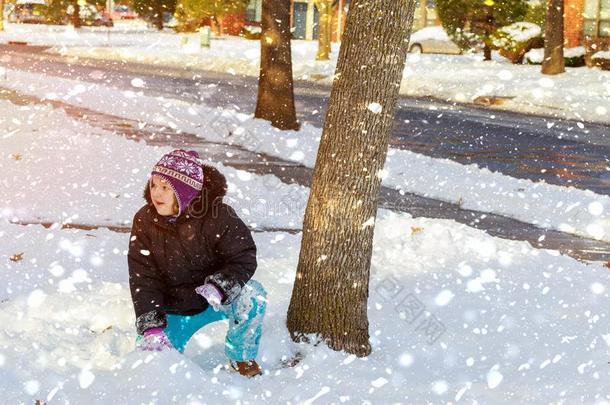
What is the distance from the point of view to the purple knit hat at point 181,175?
4578 mm

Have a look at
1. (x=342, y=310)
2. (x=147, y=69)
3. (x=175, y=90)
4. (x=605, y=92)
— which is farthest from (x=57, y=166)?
(x=147, y=69)

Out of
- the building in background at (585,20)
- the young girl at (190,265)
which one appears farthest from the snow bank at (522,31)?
the young girl at (190,265)

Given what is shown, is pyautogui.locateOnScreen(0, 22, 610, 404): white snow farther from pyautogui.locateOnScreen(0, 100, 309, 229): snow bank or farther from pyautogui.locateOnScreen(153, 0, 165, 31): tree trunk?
pyautogui.locateOnScreen(153, 0, 165, 31): tree trunk

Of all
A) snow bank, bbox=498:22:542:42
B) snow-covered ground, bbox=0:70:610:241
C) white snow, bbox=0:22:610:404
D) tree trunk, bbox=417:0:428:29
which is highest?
tree trunk, bbox=417:0:428:29

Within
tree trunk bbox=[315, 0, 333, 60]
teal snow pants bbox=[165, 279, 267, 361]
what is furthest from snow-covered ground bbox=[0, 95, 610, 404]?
tree trunk bbox=[315, 0, 333, 60]

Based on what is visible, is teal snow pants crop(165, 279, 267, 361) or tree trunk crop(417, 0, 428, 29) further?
tree trunk crop(417, 0, 428, 29)

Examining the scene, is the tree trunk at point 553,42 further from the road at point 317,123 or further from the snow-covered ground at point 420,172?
the snow-covered ground at point 420,172

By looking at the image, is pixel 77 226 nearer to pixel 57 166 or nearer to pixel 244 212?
pixel 244 212

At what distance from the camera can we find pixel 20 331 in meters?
5.13

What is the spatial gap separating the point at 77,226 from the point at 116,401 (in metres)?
4.14

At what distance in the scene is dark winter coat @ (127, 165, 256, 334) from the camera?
183 inches

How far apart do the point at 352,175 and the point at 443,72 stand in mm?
25829

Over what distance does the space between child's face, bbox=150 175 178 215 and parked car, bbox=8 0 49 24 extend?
2390 inches

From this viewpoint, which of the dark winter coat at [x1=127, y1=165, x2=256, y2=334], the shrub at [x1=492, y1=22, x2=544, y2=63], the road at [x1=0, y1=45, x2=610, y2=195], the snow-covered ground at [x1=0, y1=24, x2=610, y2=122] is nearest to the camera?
the dark winter coat at [x1=127, y1=165, x2=256, y2=334]
